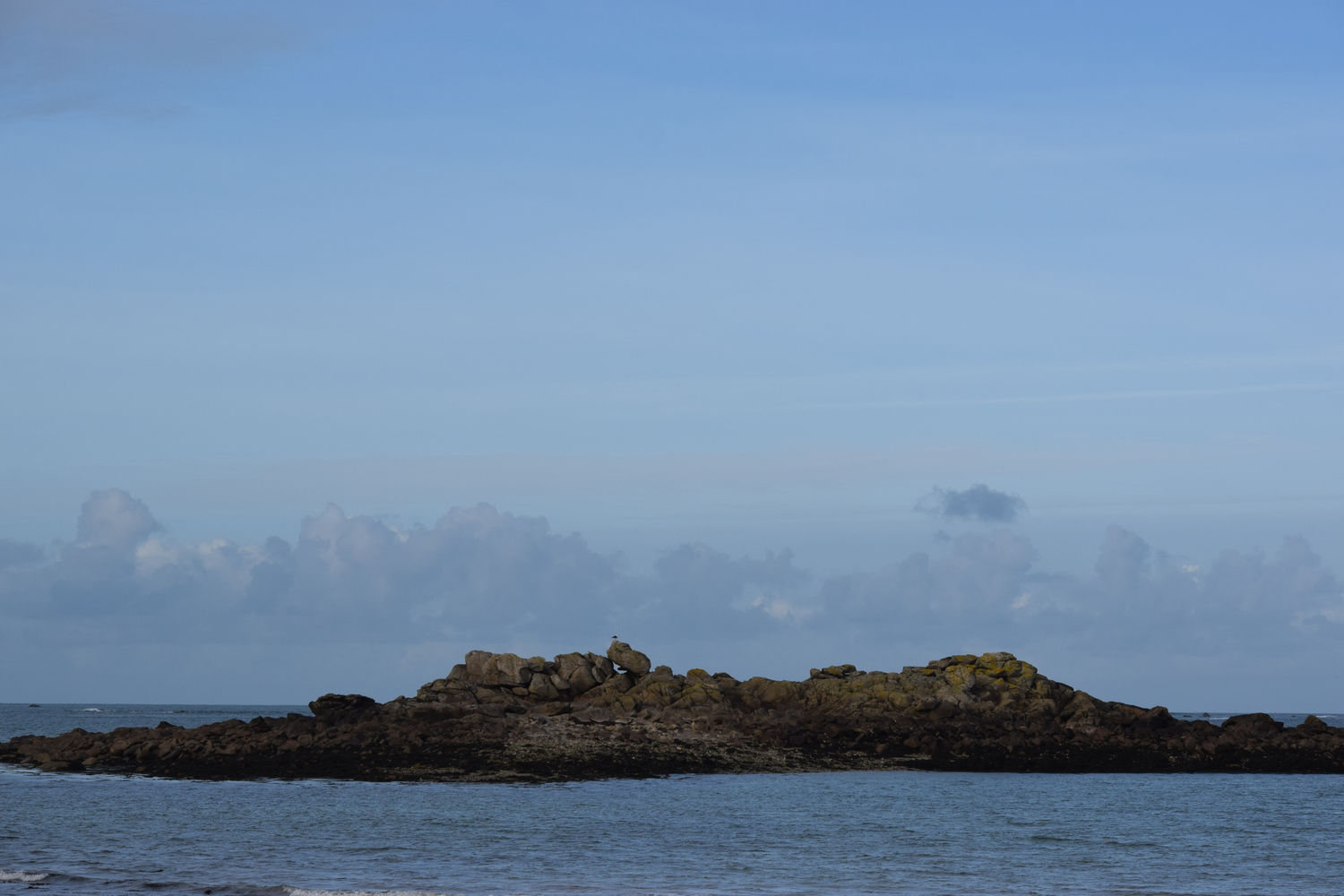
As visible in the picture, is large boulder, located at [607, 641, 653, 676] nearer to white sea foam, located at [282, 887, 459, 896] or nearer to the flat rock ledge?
the flat rock ledge

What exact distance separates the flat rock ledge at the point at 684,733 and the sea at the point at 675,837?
358 centimetres

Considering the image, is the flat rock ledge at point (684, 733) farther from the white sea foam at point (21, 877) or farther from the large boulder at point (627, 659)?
the white sea foam at point (21, 877)

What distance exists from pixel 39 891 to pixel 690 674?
165ft

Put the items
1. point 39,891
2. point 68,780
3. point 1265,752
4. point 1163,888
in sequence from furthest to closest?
1. point 1265,752
2. point 68,780
3. point 1163,888
4. point 39,891

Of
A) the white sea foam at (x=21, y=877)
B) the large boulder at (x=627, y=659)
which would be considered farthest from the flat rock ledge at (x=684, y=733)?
the white sea foam at (x=21, y=877)

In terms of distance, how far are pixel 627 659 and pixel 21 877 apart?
46937mm

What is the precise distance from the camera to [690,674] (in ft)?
263

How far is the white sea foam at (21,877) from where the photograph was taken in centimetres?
3412

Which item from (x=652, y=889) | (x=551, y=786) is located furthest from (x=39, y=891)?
(x=551, y=786)

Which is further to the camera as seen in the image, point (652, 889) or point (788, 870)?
point (788, 870)

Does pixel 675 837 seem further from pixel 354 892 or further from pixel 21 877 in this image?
pixel 21 877

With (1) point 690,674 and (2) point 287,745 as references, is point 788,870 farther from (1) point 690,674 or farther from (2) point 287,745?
(1) point 690,674

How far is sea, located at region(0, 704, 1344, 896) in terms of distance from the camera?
1407 inches

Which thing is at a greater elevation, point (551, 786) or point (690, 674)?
point (690, 674)
